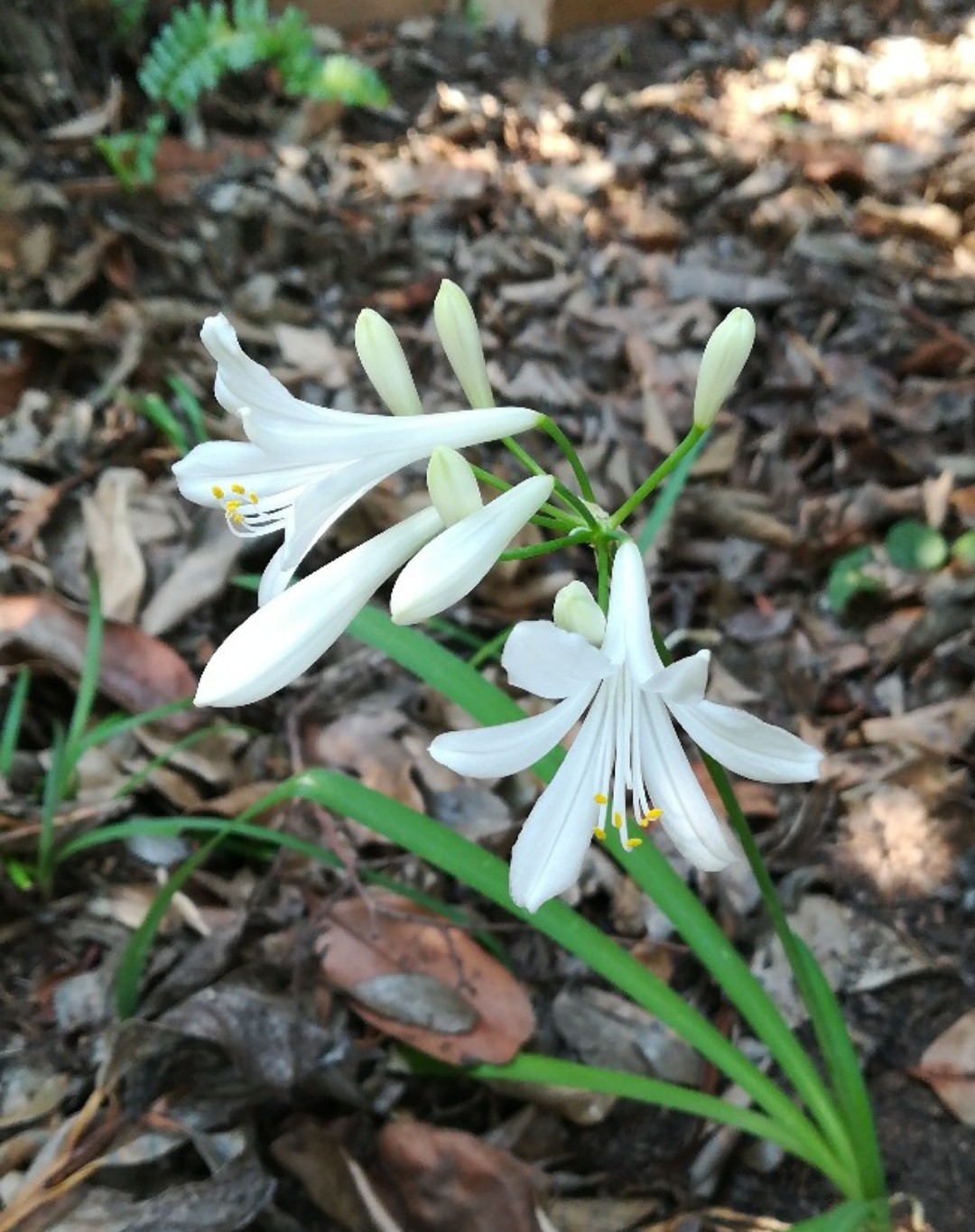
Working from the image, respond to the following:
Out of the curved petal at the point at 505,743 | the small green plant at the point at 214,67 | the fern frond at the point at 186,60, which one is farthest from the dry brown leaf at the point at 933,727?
the fern frond at the point at 186,60

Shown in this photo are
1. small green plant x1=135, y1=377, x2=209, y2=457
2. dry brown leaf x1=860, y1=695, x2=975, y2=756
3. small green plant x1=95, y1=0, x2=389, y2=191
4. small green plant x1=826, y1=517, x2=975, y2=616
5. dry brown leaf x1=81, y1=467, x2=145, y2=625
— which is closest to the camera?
dry brown leaf x1=860, y1=695, x2=975, y2=756

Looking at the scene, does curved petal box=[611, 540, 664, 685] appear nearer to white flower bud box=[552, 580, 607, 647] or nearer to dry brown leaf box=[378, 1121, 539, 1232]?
white flower bud box=[552, 580, 607, 647]

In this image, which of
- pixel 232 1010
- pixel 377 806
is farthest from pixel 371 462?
pixel 232 1010

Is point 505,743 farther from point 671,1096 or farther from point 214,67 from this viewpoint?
point 214,67

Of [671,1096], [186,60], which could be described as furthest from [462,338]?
[186,60]

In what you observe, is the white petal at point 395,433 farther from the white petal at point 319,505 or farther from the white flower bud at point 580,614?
the white flower bud at point 580,614

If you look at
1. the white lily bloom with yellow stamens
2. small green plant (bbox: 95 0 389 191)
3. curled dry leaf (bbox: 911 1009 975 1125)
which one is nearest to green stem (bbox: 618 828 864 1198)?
curled dry leaf (bbox: 911 1009 975 1125)
